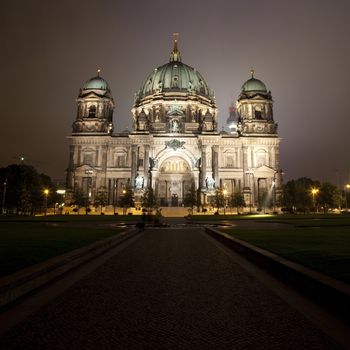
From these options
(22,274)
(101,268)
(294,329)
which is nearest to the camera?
(294,329)

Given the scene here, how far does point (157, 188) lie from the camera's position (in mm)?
76062

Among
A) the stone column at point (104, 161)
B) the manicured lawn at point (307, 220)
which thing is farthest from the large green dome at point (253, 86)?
the manicured lawn at point (307, 220)

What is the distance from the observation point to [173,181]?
7850 centimetres

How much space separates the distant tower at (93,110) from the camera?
7512cm

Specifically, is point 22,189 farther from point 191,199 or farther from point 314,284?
point 314,284

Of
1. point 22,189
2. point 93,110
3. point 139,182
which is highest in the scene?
point 93,110

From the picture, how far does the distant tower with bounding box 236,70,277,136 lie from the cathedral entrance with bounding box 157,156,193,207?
15476mm

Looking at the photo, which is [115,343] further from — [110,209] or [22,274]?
[110,209]

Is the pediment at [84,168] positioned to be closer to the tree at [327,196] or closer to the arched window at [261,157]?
the arched window at [261,157]

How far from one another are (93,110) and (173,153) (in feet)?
67.2

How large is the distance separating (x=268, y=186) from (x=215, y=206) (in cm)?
1541

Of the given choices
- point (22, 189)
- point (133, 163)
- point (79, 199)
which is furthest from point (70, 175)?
point (22, 189)

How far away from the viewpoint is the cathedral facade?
72500 mm

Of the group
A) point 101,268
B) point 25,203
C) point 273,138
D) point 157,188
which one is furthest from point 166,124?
point 101,268
